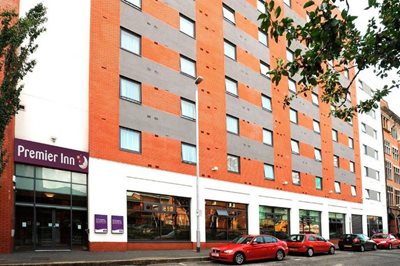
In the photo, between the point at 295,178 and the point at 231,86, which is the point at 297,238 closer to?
the point at 231,86

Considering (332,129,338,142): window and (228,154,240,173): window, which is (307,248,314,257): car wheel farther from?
(332,129,338,142): window

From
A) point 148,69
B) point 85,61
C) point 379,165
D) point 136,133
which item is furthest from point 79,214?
point 379,165

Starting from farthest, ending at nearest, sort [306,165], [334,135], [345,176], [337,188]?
[345,176] < [334,135] < [337,188] < [306,165]

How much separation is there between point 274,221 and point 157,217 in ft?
44.4

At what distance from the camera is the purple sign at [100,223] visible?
23125 mm

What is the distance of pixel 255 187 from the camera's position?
3538cm

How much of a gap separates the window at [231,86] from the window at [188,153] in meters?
6.12

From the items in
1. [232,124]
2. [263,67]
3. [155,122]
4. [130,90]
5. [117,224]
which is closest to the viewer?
[117,224]

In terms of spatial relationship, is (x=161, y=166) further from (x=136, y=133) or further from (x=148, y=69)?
(x=148, y=69)

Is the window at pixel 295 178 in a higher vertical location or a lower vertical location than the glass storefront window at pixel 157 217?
higher

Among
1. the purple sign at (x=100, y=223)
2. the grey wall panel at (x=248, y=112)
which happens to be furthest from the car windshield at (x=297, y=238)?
the purple sign at (x=100, y=223)

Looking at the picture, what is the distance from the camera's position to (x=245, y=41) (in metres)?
37.2

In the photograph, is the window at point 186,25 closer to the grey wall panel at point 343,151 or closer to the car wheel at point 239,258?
the car wheel at point 239,258

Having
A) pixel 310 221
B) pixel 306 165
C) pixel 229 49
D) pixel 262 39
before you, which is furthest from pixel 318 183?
pixel 229 49
